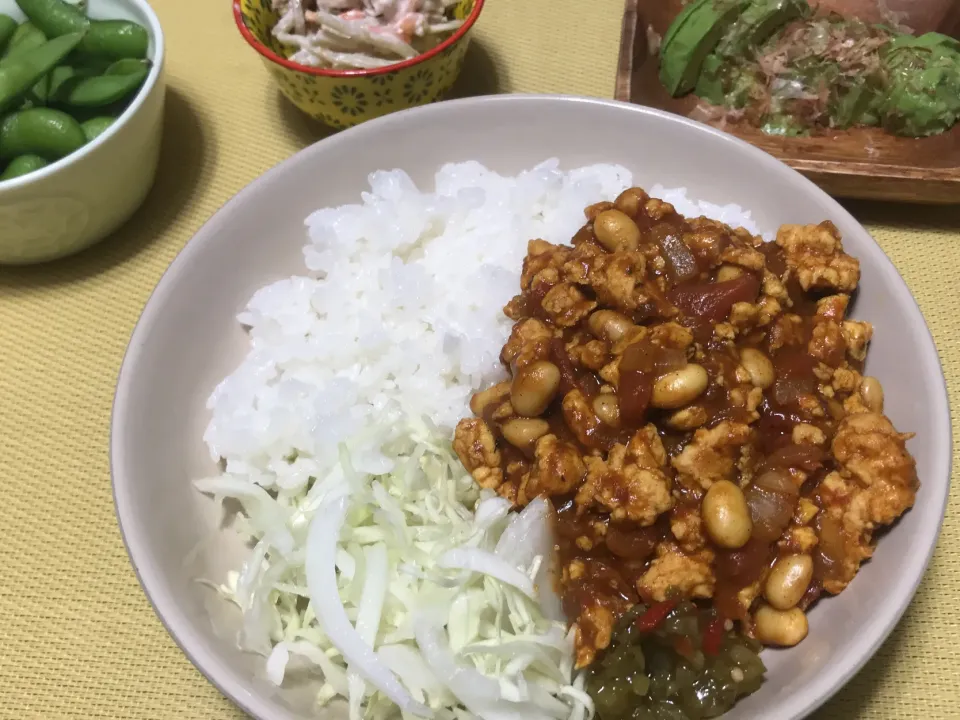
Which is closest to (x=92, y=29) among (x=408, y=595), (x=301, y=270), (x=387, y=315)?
(x=301, y=270)

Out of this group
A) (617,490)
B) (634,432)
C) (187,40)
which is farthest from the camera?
(187,40)

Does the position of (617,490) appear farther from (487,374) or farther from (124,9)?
(124,9)

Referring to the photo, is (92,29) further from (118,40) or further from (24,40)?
(24,40)

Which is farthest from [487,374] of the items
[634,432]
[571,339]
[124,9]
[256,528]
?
[124,9]

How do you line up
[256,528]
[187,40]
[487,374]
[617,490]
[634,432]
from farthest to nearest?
[187,40] < [487,374] < [256,528] < [634,432] < [617,490]

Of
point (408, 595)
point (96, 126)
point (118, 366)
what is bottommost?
point (118, 366)

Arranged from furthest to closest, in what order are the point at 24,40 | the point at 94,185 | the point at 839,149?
the point at 839,149 → the point at 24,40 → the point at 94,185
